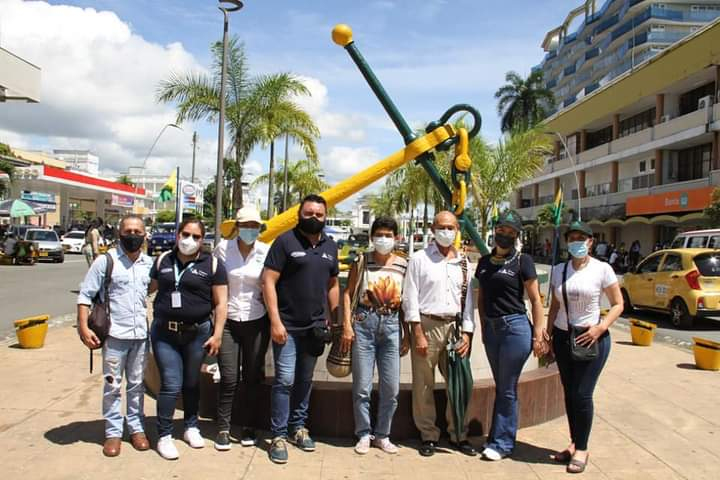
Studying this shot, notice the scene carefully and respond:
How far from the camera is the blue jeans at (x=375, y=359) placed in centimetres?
430

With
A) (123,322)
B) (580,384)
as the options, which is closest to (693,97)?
(580,384)

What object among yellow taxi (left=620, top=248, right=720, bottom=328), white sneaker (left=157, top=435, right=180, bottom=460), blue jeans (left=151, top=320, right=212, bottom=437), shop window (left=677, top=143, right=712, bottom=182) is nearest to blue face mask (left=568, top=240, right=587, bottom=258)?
blue jeans (left=151, top=320, right=212, bottom=437)

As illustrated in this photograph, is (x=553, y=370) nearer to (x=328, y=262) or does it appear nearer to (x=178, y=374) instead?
(x=328, y=262)

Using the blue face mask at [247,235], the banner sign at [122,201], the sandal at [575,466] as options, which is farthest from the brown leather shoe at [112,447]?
the banner sign at [122,201]

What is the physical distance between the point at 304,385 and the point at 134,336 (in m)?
1.21

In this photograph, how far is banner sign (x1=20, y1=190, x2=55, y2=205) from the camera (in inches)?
1671

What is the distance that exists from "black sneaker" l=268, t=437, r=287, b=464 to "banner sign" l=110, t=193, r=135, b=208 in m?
48.5

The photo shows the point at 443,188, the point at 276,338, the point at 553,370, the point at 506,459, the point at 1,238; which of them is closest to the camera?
the point at 276,338

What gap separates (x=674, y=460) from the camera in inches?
178

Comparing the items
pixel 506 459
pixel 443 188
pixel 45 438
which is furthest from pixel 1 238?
pixel 506 459

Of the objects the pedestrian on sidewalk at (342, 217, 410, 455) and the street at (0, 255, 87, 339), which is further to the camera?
the street at (0, 255, 87, 339)

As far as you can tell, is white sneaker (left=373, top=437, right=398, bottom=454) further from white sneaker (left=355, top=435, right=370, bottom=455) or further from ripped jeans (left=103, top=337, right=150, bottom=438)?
ripped jeans (left=103, top=337, right=150, bottom=438)

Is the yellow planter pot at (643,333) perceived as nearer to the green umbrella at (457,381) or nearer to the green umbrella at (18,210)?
the green umbrella at (457,381)

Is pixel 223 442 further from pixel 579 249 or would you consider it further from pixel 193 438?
pixel 579 249
